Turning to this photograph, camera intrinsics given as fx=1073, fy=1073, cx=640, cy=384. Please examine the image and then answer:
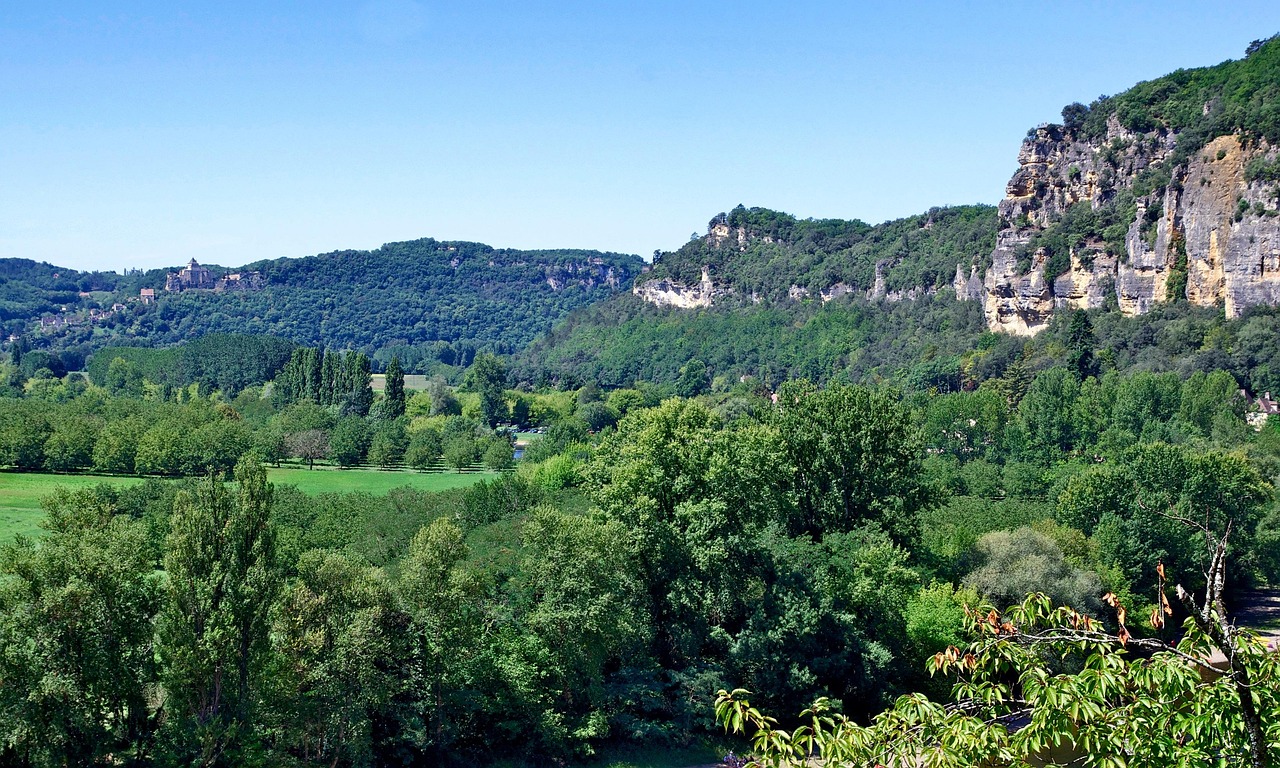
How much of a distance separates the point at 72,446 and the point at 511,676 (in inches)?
2676

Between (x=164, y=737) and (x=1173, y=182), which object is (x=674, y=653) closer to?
(x=164, y=737)

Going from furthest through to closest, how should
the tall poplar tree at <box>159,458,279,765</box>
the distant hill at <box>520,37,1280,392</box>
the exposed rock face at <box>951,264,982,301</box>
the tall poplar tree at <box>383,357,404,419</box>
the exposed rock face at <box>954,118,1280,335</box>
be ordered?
the exposed rock face at <box>951,264,982,301</box>
the tall poplar tree at <box>383,357,404,419</box>
the exposed rock face at <box>954,118,1280,335</box>
the distant hill at <box>520,37,1280,392</box>
the tall poplar tree at <box>159,458,279,765</box>

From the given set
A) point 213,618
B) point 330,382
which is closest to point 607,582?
point 213,618

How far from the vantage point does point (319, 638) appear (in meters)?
29.7

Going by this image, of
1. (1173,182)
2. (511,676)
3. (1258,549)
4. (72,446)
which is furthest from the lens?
(1173,182)

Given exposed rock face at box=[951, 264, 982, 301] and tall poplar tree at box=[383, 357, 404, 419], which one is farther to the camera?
exposed rock face at box=[951, 264, 982, 301]

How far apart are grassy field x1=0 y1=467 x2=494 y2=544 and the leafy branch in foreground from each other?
5627 centimetres

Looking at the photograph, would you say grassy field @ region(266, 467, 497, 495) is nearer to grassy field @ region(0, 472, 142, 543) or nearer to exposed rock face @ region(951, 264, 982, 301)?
grassy field @ region(0, 472, 142, 543)

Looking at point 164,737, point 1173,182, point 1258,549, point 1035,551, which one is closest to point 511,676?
point 164,737

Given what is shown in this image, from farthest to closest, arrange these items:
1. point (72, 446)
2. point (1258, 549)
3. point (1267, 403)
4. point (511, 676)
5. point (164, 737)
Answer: point (1267, 403) < point (72, 446) < point (1258, 549) < point (511, 676) < point (164, 737)

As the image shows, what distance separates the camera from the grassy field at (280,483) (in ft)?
211

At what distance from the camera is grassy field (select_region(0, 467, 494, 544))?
64250 mm

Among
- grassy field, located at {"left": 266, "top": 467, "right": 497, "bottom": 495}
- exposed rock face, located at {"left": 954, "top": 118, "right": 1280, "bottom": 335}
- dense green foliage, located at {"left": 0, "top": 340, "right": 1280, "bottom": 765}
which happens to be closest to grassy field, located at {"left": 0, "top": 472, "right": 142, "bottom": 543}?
dense green foliage, located at {"left": 0, "top": 340, "right": 1280, "bottom": 765}

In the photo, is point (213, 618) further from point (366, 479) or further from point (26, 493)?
point (366, 479)
